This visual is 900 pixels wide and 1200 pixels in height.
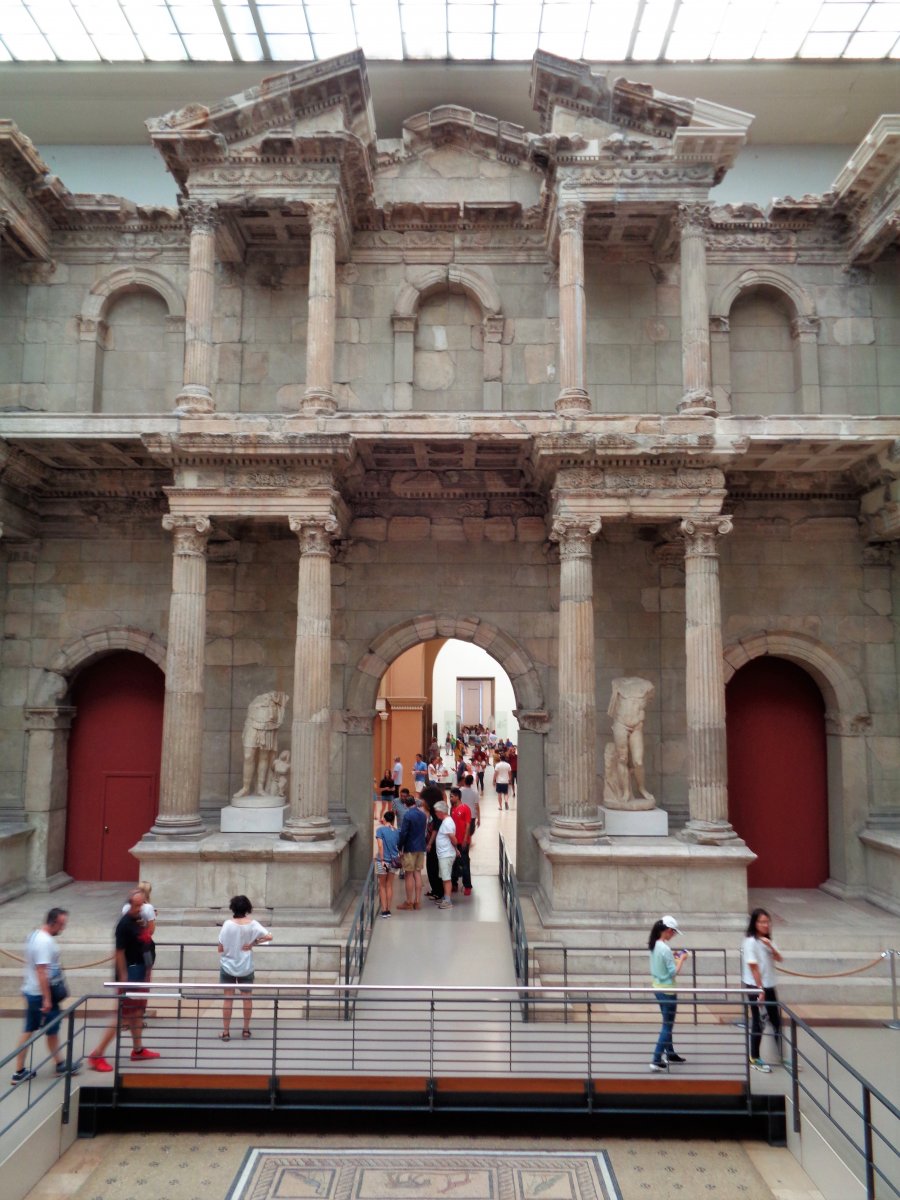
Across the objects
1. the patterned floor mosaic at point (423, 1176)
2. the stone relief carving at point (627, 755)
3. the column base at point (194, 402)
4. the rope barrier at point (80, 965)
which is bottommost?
the patterned floor mosaic at point (423, 1176)

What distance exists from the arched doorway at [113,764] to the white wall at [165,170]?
924 centimetres

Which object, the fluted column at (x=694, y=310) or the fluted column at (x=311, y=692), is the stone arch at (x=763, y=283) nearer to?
the fluted column at (x=694, y=310)

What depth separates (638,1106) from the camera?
7.84 meters

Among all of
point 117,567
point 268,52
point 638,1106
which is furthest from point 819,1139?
point 268,52

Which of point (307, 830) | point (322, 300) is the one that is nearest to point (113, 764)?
point (307, 830)

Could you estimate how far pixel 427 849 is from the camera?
13.3 meters

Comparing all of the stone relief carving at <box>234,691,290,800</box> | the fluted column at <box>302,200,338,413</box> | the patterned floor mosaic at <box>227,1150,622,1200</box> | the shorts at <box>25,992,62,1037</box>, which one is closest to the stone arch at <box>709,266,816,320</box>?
the fluted column at <box>302,200,338,413</box>

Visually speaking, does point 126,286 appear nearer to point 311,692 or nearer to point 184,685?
point 184,685

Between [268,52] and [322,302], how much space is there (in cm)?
763

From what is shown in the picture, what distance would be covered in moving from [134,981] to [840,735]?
10782mm

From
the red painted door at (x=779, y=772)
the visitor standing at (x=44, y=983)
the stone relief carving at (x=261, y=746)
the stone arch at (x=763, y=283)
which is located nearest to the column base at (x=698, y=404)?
the stone arch at (x=763, y=283)

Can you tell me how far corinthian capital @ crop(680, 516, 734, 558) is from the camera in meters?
11.9

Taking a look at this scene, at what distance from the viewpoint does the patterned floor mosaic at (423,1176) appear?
6809 mm

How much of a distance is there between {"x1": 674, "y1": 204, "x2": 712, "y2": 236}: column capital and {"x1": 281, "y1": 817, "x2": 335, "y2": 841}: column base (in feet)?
32.2
